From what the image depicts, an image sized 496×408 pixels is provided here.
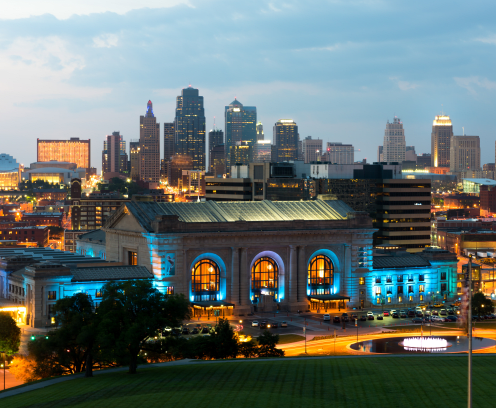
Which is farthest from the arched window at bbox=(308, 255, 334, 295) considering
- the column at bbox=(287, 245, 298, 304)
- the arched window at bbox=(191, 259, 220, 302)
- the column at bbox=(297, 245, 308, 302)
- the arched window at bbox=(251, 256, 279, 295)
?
the arched window at bbox=(191, 259, 220, 302)

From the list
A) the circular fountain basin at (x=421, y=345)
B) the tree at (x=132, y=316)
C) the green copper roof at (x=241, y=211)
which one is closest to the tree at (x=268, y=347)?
the tree at (x=132, y=316)

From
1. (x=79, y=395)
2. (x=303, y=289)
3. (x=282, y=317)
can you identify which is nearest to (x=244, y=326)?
(x=282, y=317)

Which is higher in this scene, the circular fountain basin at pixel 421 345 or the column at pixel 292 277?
the column at pixel 292 277

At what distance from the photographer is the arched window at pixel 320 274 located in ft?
541

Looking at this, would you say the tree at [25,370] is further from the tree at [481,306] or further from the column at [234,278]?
the tree at [481,306]

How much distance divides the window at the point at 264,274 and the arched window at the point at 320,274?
707 centimetres

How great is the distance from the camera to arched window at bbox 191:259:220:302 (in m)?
156

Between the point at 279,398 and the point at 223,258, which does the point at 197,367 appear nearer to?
the point at 279,398

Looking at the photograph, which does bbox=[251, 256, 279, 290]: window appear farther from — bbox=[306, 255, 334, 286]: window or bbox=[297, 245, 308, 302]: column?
bbox=[306, 255, 334, 286]: window

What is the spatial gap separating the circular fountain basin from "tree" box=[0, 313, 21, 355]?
44.9 meters

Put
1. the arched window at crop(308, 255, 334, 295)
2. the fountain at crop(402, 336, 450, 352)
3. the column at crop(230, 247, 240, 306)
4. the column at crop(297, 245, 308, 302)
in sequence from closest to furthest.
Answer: the fountain at crop(402, 336, 450, 352)
the column at crop(230, 247, 240, 306)
the column at crop(297, 245, 308, 302)
the arched window at crop(308, 255, 334, 295)

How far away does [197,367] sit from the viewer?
91000 millimetres

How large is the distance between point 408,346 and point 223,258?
156ft

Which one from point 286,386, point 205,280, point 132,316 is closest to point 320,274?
point 205,280
